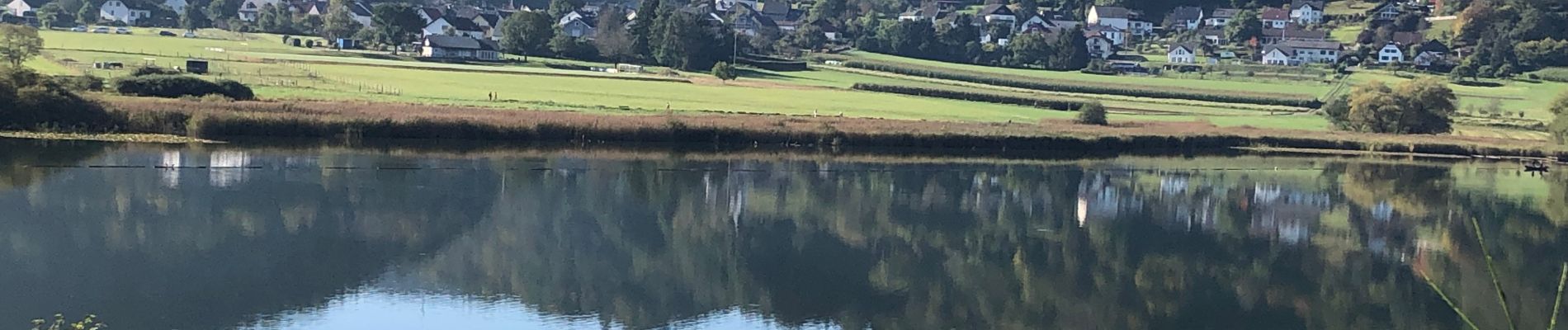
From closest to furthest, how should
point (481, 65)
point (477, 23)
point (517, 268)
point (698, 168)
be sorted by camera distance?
1. point (517, 268)
2. point (698, 168)
3. point (481, 65)
4. point (477, 23)

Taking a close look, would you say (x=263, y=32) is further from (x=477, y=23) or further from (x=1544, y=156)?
(x=1544, y=156)

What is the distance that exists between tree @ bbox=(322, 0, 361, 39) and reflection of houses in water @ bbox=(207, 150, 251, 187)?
36681 millimetres

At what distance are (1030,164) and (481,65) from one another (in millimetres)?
24684

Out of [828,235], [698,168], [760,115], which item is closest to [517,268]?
[828,235]

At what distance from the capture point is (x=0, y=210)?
19.4 metres

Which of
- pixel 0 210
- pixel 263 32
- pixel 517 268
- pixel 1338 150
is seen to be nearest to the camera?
pixel 517 268

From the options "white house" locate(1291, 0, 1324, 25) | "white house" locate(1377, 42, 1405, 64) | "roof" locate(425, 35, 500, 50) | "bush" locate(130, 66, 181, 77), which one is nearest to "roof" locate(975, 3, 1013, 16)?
"white house" locate(1291, 0, 1324, 25)

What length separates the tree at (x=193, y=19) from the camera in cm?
7206

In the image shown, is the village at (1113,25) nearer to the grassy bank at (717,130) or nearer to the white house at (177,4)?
the white house at (177,4)

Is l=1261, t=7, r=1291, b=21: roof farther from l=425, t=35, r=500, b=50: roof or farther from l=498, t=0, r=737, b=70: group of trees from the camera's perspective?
l=425, t=35, r=500, b=50: roof

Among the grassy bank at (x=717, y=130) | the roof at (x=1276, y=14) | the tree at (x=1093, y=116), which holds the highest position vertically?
the roof at (x=1276, y=14)

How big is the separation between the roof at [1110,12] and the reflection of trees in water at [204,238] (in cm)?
7568

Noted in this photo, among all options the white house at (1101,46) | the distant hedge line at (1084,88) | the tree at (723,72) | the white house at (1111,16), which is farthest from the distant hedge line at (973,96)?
the white house at (1111,16)

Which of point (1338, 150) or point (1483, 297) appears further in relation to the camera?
point (1338, 150)
